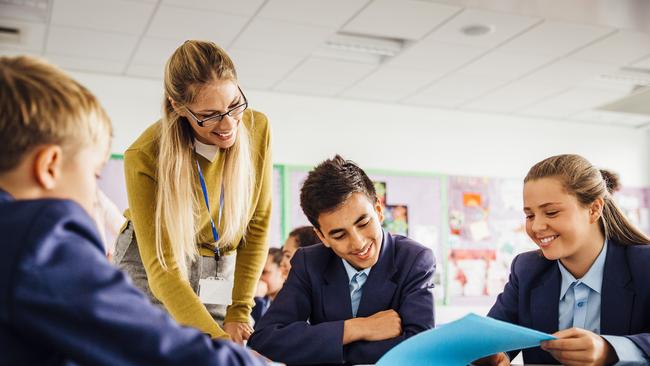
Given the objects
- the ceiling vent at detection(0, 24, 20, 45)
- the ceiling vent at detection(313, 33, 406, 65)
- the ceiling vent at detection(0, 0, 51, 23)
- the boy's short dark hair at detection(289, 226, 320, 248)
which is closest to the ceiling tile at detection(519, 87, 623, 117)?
the ceiling vent at detection(313, 33, 406, 65)

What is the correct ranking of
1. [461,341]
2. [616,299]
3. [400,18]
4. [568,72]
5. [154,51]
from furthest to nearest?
[568,72]
[154,51]
[400,18]
[616,299]
[461,341]

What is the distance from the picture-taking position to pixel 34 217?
2.23ft

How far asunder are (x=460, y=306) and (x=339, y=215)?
4.62 metres

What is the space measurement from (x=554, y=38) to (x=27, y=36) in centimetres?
343

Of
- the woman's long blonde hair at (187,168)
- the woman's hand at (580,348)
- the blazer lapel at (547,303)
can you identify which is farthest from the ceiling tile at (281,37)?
the woman's hand at (580,348)

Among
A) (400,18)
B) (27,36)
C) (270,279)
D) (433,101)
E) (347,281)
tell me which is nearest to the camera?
(347,281)

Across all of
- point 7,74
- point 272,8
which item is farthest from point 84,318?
point 272,8

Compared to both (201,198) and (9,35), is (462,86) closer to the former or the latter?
(9,35)

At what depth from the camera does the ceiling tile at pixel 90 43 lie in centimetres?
427

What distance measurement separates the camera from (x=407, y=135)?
6.02 m

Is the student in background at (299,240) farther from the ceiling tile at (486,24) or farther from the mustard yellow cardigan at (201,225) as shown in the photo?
the ceiling tile at (486,24)

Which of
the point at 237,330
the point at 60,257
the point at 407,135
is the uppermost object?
the point at 407,135

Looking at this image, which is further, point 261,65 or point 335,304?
point 261,65

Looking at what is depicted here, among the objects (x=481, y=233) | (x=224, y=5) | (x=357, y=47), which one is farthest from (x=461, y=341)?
(x=481, y=233)
